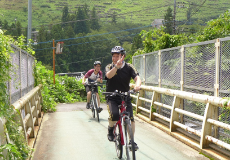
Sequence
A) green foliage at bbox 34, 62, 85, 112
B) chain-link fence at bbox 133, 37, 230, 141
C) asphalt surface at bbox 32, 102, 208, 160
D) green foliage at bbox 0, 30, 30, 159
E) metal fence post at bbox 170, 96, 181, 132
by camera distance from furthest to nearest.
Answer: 1. green foliage at bbox 34, 62, 85, 112
2. metal fence post at bbox 170, 96, 181, 132
3. asphalt surface at bbox 32, 102, 208, 160
4. chain-link fence at bbox 133, 37, 230, 141
5. green foliage at bbox 0, 30, 30, 159

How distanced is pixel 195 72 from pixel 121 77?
2193 millimetres

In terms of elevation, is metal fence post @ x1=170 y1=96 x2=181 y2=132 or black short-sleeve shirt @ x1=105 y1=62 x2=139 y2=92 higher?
black short-sleeve shirt @ x1=105 y1=62 x2=139 y2=92

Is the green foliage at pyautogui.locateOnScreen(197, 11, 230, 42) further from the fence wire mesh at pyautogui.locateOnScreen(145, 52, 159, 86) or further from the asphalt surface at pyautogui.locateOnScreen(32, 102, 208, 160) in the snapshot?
the asphalt surface at pyautogui.locateOnScreen(32, 102, 208, 160)

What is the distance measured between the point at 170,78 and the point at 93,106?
331 centimetres

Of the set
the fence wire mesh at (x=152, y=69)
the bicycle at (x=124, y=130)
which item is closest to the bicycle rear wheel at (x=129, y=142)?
the bicycle at (x=124, y=130)

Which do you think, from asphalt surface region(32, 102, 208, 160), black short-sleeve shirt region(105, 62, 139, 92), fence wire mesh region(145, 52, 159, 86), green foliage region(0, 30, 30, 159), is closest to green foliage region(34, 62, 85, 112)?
fence wire mesh region(145, 52, 159, 86)

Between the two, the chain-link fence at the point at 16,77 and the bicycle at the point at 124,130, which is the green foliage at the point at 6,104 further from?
the bicycle at the point at 124,130

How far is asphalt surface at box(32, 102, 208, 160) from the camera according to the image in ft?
21.0

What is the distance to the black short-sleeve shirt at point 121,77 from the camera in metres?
6.12

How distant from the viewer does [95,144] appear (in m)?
7.42

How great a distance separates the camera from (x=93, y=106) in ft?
37.9

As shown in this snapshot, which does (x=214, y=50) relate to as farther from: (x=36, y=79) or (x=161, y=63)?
(x=36, y=79)

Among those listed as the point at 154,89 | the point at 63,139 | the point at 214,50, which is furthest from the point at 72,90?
the point at 214,50

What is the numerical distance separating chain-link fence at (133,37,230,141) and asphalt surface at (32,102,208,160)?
27.6 inches
